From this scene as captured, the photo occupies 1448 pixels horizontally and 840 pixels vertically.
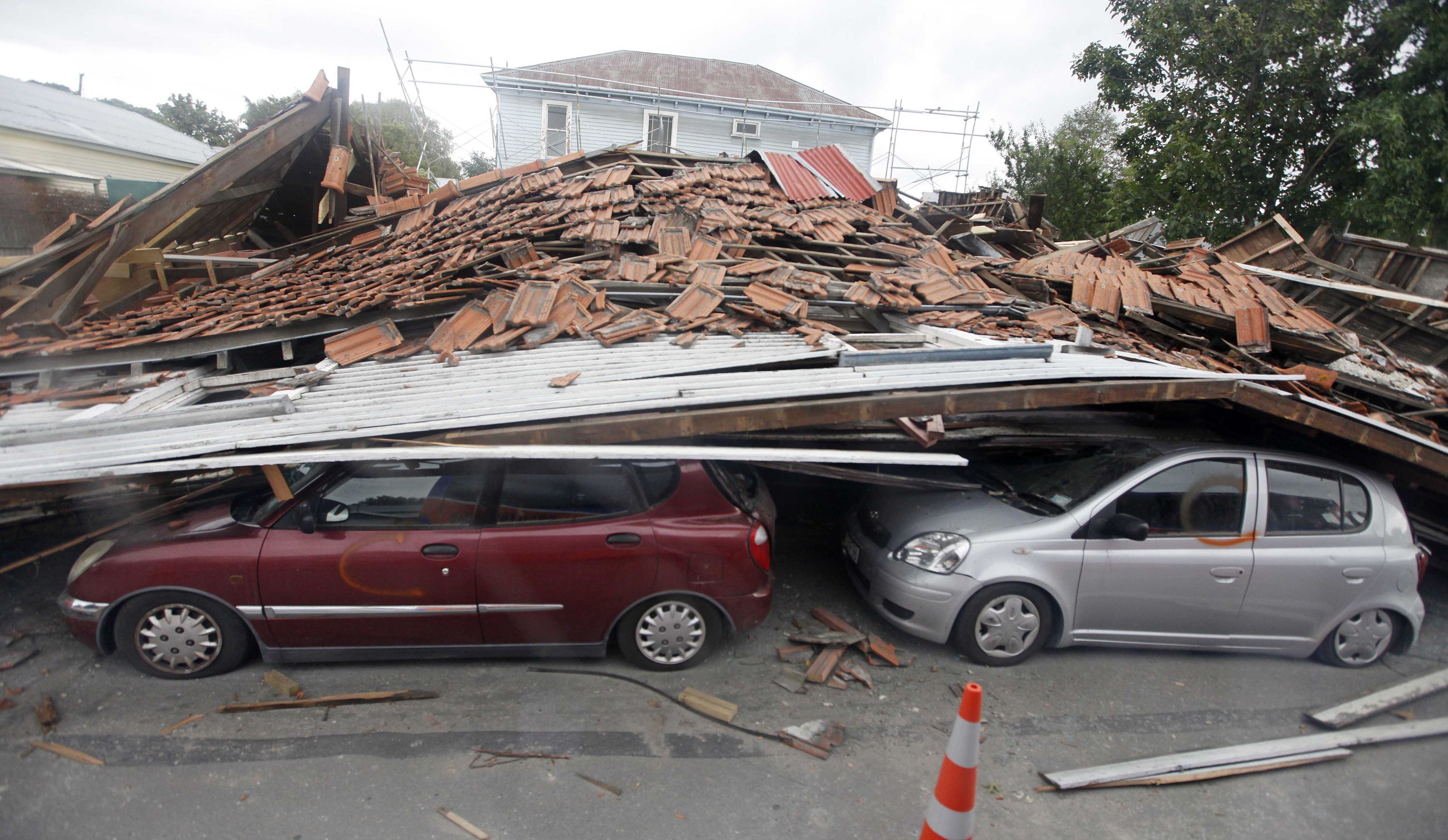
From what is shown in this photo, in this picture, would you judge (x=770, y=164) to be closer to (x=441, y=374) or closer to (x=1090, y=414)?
(x=1090, y=414)

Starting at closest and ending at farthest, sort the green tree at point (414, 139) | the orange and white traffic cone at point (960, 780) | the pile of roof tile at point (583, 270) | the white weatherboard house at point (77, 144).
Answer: the orange and white traffic cone at point (960, 780) < the pile of roof tile at point (583, 270) < the white weatherboard house at point (77, 144) < the green tree at point (414, 139)

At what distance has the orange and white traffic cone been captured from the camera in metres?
2.50

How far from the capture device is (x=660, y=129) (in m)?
22.1

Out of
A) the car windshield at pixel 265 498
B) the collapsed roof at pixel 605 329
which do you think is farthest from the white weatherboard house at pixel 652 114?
the car windshield at pixel 265 498

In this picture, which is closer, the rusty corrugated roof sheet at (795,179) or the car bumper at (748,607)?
the car bumper at (748,607)

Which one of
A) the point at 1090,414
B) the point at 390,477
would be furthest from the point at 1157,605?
the point at 390,477

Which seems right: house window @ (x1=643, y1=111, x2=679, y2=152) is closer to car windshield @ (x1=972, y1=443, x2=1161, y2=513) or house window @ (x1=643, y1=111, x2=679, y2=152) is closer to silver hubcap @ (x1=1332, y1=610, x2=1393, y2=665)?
car windshield @ (x1=972, y1=443, x2=1161, y2=513)

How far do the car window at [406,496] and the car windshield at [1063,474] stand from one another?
359 centimetres

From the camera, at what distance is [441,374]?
4.74 metres

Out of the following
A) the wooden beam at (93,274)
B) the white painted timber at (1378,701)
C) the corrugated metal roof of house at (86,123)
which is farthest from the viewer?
the corrugated metal roof of house at (86,123)

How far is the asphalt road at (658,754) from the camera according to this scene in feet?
10.6

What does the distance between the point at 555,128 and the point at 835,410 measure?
21.1 m

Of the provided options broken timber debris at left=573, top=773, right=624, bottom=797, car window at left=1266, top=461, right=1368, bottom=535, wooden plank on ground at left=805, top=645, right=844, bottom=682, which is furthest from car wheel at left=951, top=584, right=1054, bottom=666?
broken timber debris at left=573, top=773, right=624, bottom=797

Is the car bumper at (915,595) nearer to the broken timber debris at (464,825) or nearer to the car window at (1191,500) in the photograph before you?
the car window at (1191,500)
